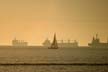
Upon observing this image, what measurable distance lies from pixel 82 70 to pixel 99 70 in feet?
12.8

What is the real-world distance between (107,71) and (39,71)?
1488cm

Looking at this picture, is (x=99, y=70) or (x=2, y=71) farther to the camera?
(x=99, y=70)

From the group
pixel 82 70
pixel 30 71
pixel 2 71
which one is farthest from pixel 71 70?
pixel 2 71

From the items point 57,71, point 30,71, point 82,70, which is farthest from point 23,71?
point 82,70

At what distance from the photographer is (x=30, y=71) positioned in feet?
298

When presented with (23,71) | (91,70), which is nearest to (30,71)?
(23,71)

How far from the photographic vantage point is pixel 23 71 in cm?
9006

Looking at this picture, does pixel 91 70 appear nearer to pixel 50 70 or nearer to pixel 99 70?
pixel 99 70

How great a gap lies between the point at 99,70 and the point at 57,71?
985cm

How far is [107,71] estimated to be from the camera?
3632 inches

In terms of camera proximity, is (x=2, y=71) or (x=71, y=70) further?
(x=71, y=70)

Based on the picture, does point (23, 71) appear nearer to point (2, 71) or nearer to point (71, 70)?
point (2, 71)

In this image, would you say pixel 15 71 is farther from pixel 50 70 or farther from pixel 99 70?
pixel 99 70

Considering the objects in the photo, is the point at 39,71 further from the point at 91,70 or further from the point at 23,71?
the point at 91,70
